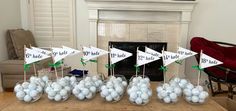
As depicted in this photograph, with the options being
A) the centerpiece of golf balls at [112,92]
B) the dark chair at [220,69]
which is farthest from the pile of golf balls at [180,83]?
the dark chair at [220,69]

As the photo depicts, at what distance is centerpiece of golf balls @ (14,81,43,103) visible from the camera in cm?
149

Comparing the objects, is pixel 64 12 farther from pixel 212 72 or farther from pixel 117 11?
pixel 212 72

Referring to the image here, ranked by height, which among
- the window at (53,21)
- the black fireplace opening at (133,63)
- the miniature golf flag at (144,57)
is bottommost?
the black fireplace opening at (133,63)

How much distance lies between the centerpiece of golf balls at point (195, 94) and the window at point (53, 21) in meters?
2.72

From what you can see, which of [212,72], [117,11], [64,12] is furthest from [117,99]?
[64,12]

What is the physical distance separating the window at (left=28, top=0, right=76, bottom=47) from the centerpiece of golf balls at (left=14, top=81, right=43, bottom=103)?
2.41m

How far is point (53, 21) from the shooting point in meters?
3.87

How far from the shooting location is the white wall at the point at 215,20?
3771mm

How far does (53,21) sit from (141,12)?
1.55 meters

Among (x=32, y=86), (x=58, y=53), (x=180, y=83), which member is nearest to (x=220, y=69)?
(x=180, y=83)

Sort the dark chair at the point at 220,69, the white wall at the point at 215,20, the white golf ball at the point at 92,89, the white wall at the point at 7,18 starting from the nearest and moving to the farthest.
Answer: the white golf ball at the point at 92,89
the dark chair at the point at 220,69
the white wall at the point at 7,18
the white wall at the point at 215,20

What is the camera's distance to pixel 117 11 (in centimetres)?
369

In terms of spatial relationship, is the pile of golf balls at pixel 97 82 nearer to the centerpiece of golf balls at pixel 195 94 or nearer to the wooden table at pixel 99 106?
the wooden table at pixel 99 106

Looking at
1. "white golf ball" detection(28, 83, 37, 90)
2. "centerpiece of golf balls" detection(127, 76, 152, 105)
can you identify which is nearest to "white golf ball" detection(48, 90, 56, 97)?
"white golf ball" detection(28, 83, 37, 90)
